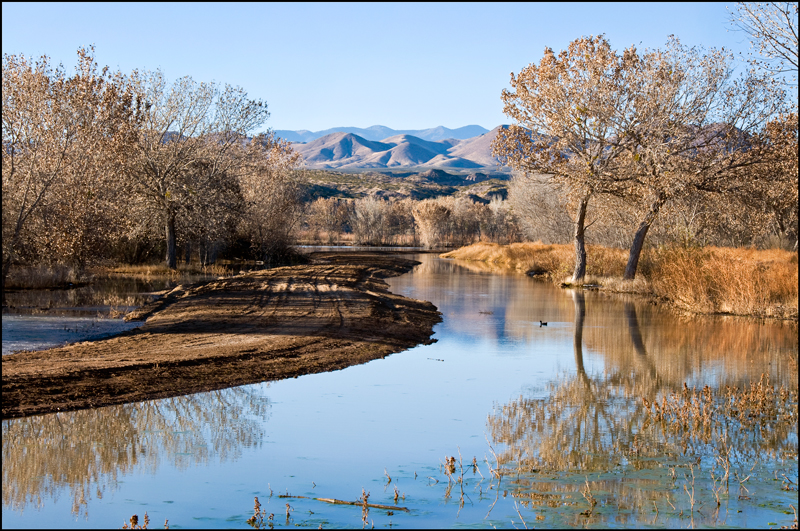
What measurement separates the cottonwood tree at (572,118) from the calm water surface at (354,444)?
13.0 metres

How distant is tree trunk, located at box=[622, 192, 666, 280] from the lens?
26.7 m

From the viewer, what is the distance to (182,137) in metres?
33.0

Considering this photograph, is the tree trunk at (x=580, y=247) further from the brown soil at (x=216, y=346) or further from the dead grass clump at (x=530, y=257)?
the brown soil at (x=216, y=346)

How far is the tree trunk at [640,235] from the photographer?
26692 mm

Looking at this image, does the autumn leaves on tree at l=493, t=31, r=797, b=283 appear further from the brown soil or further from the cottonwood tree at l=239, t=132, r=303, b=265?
the cottonwood tree at l=239, t=132, r=303, b=265

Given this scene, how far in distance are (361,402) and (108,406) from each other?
330 centimetres

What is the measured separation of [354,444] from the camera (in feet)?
26.3

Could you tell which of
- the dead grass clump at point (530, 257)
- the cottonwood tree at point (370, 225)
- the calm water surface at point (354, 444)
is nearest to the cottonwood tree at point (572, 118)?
the dead grass clump at point (530, 257)

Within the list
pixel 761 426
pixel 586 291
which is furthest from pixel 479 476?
pixel 586 291

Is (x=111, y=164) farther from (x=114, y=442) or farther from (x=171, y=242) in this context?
(x=114, y=442)

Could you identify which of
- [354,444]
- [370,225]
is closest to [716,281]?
[354,444]

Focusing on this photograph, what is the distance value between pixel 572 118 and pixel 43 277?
19790mm

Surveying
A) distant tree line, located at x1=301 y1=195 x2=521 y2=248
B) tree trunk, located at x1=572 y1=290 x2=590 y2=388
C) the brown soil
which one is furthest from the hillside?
the brown soil

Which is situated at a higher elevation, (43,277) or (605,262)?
(605,262)
